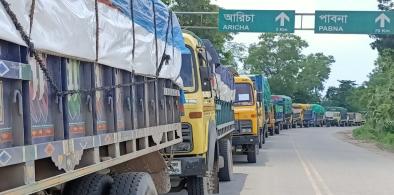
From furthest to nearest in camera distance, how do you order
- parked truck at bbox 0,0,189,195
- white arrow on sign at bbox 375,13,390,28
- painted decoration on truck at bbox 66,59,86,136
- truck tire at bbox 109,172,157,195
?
white arrow on sign at bbox 375,13,390,28 < truck tire at bbox 109,172,157,195 < painted decoration on truck at bbox 66,59,86,136 < parked truck at bbox 0,0,189,195

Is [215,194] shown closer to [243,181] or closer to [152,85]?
[243,181]

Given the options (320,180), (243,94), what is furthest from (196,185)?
(243,94)

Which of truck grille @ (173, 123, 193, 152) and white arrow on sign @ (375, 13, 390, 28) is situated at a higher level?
white arrow on sign @ (375, 13, 390, 28)

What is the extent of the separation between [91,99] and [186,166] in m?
4.35

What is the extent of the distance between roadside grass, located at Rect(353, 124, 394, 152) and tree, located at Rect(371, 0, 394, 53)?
6677 millimetres

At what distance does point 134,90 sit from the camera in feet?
17.5

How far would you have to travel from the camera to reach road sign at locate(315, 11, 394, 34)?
29.2 metres

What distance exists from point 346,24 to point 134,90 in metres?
25.8

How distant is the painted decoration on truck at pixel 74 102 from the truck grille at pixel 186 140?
457 cm

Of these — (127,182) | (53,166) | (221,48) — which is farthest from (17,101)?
(221,48)

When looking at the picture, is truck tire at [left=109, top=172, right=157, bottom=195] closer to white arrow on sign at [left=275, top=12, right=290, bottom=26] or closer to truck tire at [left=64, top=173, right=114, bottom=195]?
truck tire at [left=64, top=173, right=114, bottom=195]

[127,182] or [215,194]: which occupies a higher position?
[127,182]

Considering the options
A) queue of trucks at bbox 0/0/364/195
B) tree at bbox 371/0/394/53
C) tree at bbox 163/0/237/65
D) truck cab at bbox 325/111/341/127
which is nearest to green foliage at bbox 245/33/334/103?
truck cab at bbox 325/111/341/127

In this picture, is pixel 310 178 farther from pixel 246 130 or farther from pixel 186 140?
pixel 186 140
